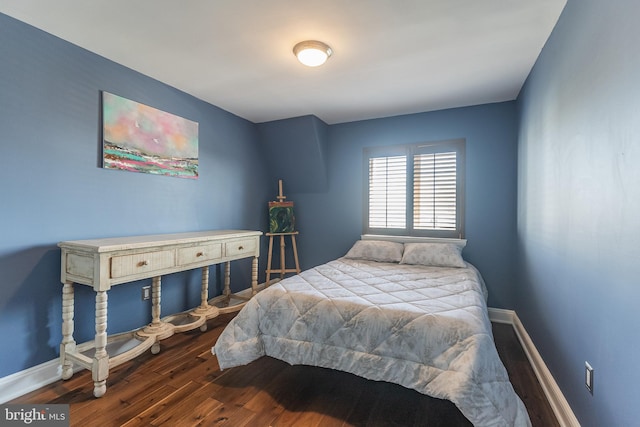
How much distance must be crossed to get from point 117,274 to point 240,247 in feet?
3.94

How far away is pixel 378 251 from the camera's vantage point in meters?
3.34

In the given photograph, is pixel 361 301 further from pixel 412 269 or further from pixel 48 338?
pixel 48 338

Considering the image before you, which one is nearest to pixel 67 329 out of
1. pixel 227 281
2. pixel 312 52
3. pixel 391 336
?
pixel 227 281

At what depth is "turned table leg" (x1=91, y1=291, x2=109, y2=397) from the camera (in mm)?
1871

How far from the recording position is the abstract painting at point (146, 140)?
7.84 ft

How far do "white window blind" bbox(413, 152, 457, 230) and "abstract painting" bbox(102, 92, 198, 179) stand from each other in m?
2.55

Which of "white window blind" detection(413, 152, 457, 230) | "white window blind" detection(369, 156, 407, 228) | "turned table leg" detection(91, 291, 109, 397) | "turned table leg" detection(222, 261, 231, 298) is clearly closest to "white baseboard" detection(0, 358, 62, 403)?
"turned table leg" detection(91, 291, 109, 397)

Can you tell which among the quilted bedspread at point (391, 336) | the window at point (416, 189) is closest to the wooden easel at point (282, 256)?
the window at point (416, 189)

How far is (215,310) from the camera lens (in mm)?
2918

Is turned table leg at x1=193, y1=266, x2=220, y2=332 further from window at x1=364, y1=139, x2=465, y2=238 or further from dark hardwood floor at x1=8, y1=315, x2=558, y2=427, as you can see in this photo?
window at x1=364, y1=139, x2=465, y2=238

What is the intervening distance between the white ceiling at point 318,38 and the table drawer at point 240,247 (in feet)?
4.96

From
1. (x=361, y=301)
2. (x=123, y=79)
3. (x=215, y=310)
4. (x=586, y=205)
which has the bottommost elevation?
(x=215, y=310)

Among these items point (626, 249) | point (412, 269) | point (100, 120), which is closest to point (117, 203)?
point (100, 120)

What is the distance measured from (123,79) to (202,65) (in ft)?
2.20
